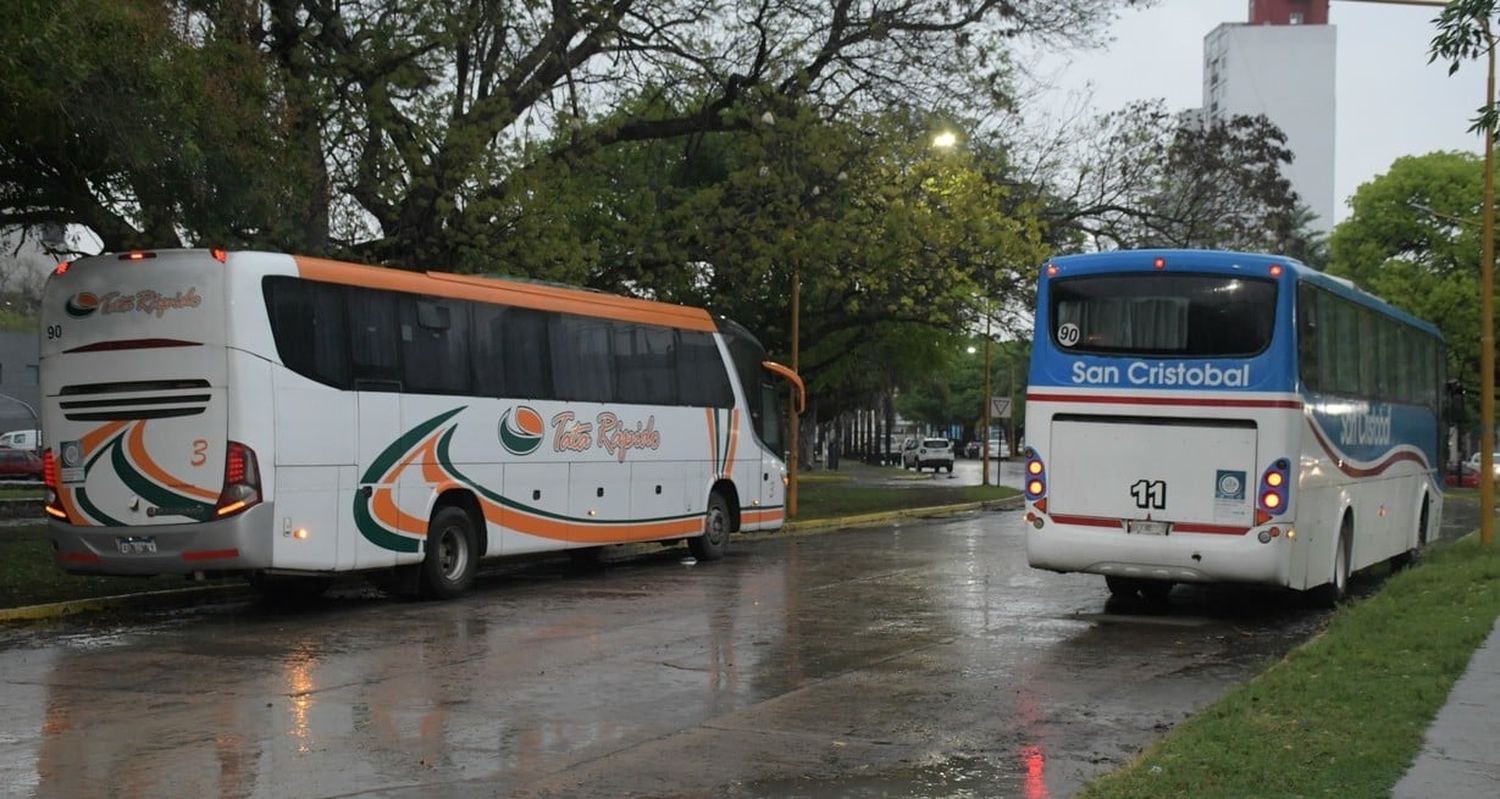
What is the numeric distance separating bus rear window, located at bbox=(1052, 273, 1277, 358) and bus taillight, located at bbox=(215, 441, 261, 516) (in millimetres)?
7468

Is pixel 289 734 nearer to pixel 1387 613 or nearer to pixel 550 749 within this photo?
pixel 550 749

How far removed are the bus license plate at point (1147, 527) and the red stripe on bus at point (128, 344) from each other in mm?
8470

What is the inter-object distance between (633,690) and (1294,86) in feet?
358

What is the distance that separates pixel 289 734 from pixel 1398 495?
1483 cm

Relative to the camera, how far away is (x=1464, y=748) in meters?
8.05

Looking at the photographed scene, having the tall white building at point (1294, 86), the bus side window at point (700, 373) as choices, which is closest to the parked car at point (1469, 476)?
the tall white building at point (1294, 86)

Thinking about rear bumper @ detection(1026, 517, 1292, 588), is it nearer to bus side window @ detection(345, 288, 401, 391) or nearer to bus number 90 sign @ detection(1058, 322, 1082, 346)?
bus number 90 sign @ detection(1058, 322, 1082, 346)

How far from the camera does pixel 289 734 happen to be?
9109 millimetres

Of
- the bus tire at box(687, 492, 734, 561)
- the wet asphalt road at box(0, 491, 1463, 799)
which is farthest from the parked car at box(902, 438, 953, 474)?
the wet asphalt road at box(0, 491, 1463, 799)

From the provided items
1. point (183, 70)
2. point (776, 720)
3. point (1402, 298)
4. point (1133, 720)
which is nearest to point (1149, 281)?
point (1133, 720)

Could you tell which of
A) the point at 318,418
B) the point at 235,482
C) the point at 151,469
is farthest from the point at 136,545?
the point at 318,418

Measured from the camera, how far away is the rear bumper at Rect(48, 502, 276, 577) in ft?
47.0

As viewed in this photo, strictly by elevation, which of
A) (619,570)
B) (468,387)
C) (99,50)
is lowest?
(619,570)

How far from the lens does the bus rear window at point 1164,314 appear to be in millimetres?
14555
